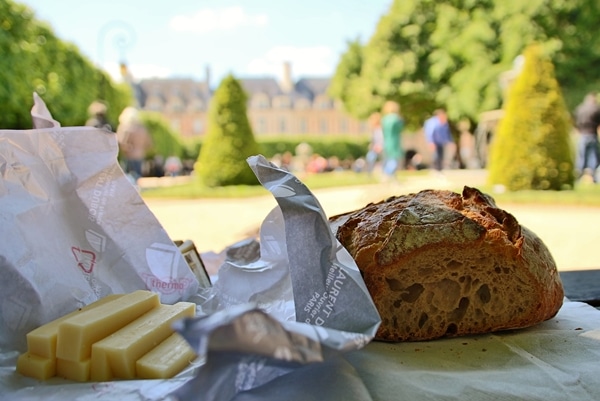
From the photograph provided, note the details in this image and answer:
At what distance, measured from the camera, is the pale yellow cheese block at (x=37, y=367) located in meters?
1.16

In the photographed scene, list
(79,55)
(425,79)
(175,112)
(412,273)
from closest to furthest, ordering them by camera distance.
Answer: (412,273) < (79,55) < (425,79) < (175,112)

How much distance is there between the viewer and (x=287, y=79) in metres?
60.3

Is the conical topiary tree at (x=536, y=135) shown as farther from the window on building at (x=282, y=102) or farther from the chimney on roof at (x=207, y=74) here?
the window on building at (x=282, y=102)

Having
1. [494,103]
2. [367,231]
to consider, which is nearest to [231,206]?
[367,231]

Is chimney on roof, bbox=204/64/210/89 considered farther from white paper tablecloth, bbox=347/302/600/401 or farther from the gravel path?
white paper tablecloth, bbox=347/302/600/401

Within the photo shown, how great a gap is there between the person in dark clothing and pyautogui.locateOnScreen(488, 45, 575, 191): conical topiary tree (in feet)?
5.80

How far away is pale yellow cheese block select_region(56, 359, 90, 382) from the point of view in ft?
3.71

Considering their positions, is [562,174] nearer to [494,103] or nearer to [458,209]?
[458,209]

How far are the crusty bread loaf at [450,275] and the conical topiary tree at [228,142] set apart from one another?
12.1 metres

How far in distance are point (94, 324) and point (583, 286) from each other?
1.66 meters

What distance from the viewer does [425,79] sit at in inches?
957

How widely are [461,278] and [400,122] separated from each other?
411 inches

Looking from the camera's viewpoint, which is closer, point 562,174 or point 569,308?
point 569,308

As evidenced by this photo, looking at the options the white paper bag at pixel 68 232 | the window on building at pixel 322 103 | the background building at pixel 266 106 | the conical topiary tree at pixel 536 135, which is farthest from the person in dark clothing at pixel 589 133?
the window on building at pixel 322 103
